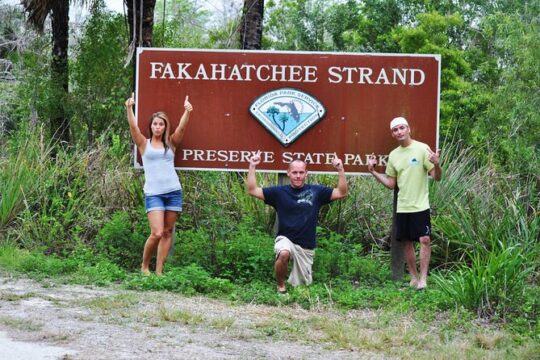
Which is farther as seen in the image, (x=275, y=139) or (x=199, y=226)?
(x=199, y=226)

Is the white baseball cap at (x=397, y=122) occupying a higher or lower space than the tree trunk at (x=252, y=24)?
lower

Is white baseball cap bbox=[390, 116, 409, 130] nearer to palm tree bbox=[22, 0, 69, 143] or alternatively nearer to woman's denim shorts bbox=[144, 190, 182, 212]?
woman's denim shorts bbox=[144, 190, 182, 212]

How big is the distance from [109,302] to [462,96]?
87.7ft

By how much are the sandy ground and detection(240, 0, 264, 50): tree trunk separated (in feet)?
28.1

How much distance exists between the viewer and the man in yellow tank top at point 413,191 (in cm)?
1052

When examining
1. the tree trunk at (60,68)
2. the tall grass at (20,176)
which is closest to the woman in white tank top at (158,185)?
the tall grass at (20,176)

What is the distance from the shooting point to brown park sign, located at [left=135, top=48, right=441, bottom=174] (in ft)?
37.2

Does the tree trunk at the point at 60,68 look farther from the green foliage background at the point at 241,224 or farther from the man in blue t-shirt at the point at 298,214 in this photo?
the man in blue t-shirt at the point at 298,214

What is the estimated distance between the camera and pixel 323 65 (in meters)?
11.4

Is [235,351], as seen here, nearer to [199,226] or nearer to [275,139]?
[275,139]

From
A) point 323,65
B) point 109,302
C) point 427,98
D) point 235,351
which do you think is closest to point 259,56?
point 323,65

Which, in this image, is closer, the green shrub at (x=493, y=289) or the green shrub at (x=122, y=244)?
the green shrub at (x=493, y=289)

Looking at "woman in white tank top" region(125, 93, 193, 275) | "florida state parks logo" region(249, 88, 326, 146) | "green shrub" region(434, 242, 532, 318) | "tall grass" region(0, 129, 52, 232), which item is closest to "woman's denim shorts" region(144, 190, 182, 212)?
"woman in white tank top" region(125, 93, 193, 275)

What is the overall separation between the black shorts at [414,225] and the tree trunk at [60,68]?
899 cm
